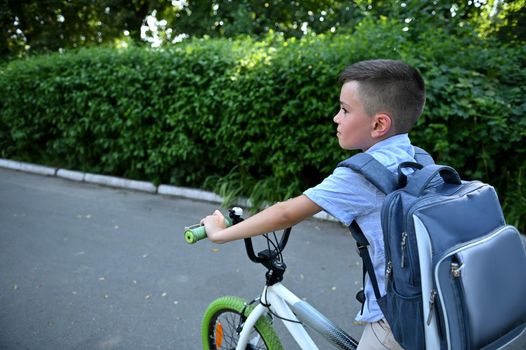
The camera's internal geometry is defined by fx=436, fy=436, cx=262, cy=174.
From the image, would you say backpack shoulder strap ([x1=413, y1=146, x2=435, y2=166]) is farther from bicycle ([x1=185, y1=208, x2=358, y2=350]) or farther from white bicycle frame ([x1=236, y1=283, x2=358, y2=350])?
white bicycle frame ([x1=236, y1=283, x2=358, y2=350])

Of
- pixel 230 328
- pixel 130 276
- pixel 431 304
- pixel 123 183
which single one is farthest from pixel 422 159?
pixel 123 183

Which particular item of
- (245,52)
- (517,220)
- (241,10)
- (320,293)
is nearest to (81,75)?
(245,52)

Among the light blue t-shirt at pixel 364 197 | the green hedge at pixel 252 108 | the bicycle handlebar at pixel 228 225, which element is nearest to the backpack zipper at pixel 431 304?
the light blue t-shirt at pixel 364 197

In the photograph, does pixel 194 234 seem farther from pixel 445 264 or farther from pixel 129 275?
pixel 129 275

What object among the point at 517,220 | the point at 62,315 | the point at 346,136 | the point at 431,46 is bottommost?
the point at 62,315

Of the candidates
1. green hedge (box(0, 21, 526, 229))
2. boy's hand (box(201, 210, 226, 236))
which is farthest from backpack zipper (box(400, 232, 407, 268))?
green hedge (box(0, 21, 526, 229))

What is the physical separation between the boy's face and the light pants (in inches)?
25.0

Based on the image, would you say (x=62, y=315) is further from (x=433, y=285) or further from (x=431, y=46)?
(x=431, y=46)

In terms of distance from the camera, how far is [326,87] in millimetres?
5086

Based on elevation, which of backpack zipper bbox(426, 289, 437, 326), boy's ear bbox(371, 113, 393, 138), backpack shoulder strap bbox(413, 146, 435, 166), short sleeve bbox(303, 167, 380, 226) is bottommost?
backpack zipper bbox(426, 289, 437, 326)

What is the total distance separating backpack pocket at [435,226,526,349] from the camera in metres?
1.24

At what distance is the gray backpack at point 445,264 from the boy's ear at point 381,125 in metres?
0.14

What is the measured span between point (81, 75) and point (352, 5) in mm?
6257

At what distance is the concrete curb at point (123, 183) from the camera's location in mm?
6203
